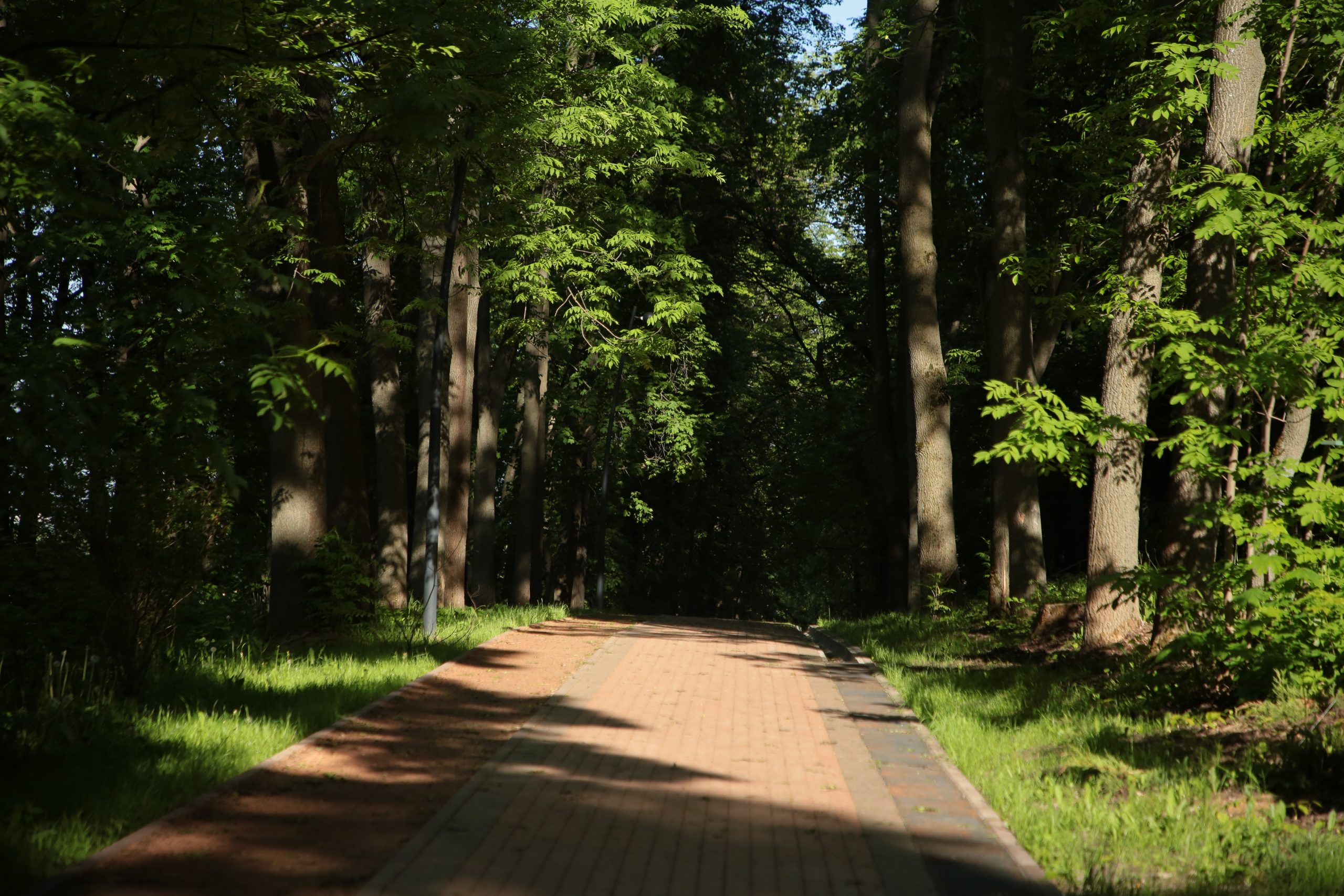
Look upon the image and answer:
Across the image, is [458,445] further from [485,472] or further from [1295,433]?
[1295,433]

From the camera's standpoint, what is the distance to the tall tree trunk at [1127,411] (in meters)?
11.8

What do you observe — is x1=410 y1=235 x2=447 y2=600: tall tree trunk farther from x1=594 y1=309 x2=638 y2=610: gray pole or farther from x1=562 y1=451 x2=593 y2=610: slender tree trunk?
x1=562 y1=451 x2=593 y2=610: slender tree trunk

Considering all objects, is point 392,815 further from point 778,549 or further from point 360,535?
point 778,549

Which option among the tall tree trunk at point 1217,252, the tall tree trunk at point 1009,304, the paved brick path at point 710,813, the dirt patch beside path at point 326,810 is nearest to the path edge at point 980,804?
the paved brick path at point 710,813

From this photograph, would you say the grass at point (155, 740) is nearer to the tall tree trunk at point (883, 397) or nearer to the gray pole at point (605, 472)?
the gray pole at point (605, 472)

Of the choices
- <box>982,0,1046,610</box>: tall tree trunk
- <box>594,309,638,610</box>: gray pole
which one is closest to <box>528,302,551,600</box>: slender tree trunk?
<box>594,309,638,610</box>: gray pole

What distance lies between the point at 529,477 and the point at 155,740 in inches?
705

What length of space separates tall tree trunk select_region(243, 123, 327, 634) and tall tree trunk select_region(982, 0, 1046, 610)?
9576mm

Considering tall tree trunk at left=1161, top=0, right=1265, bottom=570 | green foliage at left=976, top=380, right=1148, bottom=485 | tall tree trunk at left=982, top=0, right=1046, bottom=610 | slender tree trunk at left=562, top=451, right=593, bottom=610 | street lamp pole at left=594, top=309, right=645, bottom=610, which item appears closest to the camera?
green foliage at left=976, top=380, right=1148, bottom=485

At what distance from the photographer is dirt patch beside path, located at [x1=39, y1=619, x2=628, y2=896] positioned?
511 centimetres

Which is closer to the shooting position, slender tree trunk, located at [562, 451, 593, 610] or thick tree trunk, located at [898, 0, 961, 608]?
thick tree trunk, located at [898, 0, 961, 608]

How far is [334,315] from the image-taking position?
16000 mm

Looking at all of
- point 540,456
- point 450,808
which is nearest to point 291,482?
point 450,808

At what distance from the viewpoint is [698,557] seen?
4297 centimetres
